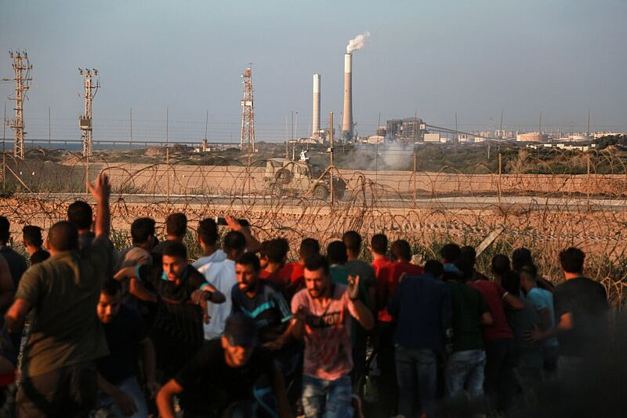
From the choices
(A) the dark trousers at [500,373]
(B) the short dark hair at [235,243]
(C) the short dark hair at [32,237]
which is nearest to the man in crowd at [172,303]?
(B) the short dark hair at [235,243]

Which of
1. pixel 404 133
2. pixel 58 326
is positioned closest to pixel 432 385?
pixel 58 326

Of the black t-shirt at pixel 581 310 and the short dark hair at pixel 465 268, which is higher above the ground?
the short dark hair at pixel 465 268

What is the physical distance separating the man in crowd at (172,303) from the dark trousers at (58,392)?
845 mm

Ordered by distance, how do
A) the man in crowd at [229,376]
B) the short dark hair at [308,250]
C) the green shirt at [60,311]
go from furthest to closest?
the short dark hair at [308,250] < the green shirt at [60,311] < the man in crowd at [229,376]

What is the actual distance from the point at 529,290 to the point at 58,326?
3.64 meters

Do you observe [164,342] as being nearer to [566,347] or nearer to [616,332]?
[566,347]

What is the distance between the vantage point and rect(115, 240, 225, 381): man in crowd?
541 centimetres

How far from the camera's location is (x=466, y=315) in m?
6.13

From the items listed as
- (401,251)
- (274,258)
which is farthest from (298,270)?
(401,251)

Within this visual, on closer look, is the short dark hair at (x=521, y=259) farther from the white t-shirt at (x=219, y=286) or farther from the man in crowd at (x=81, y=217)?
the man in crowd at (x=81, y=217)

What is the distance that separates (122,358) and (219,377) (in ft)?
3.43

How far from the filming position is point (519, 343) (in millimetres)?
6578

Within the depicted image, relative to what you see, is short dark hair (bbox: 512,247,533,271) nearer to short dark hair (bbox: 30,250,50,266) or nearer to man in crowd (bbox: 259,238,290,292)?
man in crowd (bbox: 259,238,290,292)

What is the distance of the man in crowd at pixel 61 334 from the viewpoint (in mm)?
4645
